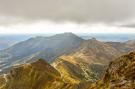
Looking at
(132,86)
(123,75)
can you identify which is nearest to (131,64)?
(123,75)

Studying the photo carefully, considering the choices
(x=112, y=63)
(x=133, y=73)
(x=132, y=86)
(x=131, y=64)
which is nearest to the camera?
(x=132, y=86)

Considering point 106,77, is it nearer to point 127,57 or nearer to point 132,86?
point 127,57

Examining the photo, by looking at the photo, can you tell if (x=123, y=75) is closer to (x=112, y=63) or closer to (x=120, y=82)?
(x=120, y=82)

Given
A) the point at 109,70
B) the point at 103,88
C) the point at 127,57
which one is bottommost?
the point at 103,88

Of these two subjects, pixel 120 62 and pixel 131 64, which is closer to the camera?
pixel 131 64

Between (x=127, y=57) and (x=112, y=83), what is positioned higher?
(x=127, y=57)

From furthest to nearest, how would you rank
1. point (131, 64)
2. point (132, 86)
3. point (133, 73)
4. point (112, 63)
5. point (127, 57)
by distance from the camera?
point (112, 63) → point (127, 57) → point (131, 64) → point (133, 73) → point (132, 86)
